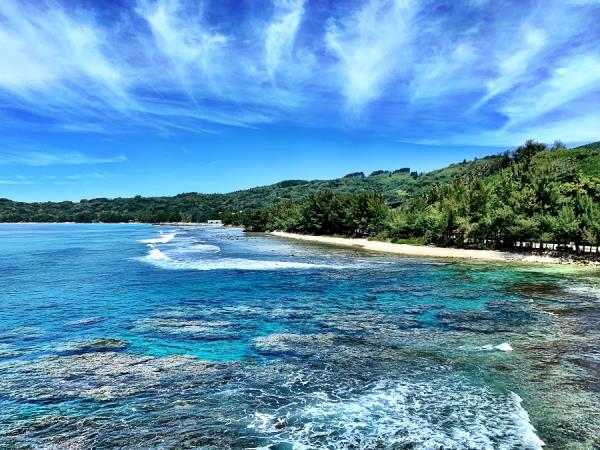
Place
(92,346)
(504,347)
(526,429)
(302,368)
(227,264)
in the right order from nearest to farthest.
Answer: (526,429) < (302,368) < (504,347) < (92,346) < (227,264)

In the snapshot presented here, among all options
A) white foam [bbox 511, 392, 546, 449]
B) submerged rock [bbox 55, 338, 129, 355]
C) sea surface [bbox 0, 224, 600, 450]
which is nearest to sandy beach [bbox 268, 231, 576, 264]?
sea surface [bbox 0, 224, 600, 450]

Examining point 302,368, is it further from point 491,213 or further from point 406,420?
point 491,213

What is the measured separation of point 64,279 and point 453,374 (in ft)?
131

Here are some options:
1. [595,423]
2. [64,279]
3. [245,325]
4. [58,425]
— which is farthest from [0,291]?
[595,423]

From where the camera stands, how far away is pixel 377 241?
96062 millimetres

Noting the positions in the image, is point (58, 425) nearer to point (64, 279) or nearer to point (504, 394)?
point (504, 394)

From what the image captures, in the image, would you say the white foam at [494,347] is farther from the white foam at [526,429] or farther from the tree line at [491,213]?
the tree line at [491,213]

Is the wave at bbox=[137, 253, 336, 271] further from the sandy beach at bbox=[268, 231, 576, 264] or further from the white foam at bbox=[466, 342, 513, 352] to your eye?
the white foam at bbox=[466, 342, 513, 352]

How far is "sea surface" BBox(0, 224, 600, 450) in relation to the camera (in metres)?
12.7

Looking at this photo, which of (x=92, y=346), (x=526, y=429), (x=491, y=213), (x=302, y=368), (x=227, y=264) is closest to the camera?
(x=526, y=429)

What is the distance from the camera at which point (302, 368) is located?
18.0 metres

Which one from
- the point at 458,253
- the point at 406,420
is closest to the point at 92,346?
the point at 406,420

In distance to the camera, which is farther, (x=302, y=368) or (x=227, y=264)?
(x=227, y=264)

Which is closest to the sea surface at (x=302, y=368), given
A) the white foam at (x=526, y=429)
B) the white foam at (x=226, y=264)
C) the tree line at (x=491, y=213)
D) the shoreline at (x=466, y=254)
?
the white foam at (x=526, y=429)
